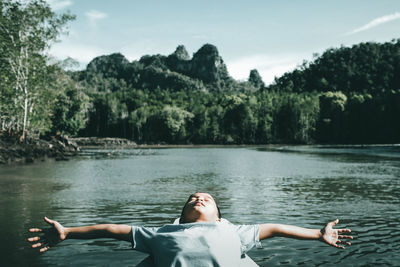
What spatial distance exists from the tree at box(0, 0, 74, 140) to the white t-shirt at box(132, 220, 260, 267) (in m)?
46.1

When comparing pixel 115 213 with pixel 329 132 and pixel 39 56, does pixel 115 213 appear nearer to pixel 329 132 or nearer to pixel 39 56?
pixel 39 56

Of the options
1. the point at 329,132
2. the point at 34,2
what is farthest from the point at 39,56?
the point at 329,132

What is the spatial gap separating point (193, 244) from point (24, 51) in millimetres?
52316

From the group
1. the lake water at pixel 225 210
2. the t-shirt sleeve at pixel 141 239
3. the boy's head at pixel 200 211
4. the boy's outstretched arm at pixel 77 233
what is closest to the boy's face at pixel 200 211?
the boy's head at pixel 200 211

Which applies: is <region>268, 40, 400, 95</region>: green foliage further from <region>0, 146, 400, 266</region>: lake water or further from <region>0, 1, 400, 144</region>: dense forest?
<region>0, 146, 400, 266</region>: lake water

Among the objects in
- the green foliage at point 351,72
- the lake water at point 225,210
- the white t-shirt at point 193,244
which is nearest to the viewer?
the white t-shirt at point 193,244

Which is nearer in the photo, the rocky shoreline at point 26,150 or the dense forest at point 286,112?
the rocky shoreline at point 26,150

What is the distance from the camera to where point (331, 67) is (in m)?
163

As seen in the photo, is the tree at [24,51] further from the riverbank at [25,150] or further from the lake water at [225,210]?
the lake water at [225,210]

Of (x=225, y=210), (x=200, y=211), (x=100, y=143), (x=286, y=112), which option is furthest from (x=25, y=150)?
(x=286, y=112)

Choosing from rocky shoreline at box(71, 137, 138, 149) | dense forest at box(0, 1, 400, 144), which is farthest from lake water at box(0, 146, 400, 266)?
rocky shoreline at box(71, 137, 138, 149)

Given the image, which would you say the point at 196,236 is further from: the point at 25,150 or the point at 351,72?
the point at 351,72

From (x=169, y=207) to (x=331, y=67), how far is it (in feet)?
533

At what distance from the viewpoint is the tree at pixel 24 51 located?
152ft
